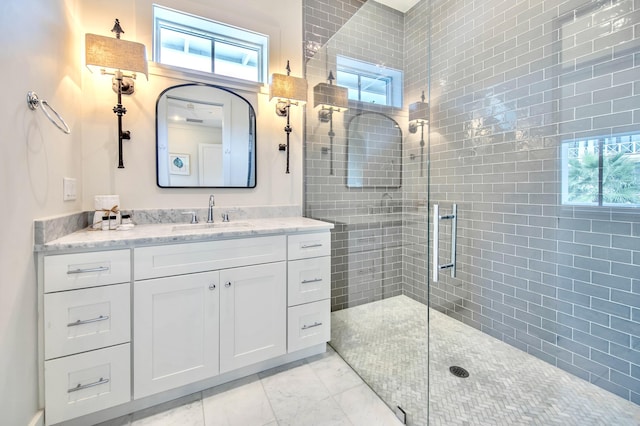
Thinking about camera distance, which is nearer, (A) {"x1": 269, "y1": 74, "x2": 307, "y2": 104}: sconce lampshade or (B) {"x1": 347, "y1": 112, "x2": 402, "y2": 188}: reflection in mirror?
(A) {"x1": 269, "y1": 74, "x2": 307, "y2": 104}: sconce lampshade

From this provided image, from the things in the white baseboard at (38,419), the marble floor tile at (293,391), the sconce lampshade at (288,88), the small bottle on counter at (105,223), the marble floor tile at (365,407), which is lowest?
the marble floor tile at (365,407)

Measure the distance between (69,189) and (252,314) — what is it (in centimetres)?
122

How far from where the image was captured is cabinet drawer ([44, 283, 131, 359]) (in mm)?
1169

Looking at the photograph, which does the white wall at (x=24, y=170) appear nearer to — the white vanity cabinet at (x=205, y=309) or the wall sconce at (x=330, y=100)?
the white vanity cabinet at (x=205, y=309)

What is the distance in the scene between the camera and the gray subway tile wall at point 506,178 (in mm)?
1492

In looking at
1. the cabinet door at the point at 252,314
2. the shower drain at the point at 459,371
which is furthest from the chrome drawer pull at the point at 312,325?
the shower drain at the point at 459,371

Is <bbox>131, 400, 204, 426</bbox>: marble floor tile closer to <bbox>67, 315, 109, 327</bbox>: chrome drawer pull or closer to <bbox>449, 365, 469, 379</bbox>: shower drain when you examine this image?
<bbox>67, 315, 109, 327</bbox>: chrome drawer pull

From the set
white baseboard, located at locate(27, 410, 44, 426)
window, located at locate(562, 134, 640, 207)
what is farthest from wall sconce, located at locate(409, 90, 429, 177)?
white baseboard, located at locate(27, 410, 44, 426)

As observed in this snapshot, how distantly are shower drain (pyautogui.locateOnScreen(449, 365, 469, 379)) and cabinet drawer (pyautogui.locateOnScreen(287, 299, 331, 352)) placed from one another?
793 millimetres

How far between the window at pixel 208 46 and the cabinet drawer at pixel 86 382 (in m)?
1.80

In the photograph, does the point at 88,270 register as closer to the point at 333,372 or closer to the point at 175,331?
the point at 175,331

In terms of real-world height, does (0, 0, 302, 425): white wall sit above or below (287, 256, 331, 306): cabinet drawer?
above

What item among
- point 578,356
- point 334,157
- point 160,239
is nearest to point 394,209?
point 334,157

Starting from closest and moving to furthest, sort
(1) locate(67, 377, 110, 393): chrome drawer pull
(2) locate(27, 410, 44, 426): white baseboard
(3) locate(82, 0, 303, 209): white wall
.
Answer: (2) locate(27, 410, 44, 426): white baseboard
(1) locate(67, 377, 110, 393): chrome drawer pull
(3) locate(82, 0, 303, 209): white wall
